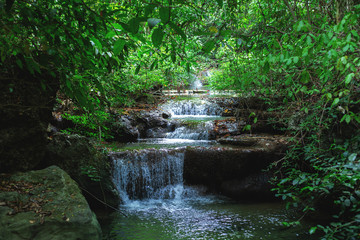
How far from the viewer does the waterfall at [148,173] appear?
6.55 m

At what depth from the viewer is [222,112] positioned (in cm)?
1243

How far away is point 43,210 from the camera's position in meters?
3.42

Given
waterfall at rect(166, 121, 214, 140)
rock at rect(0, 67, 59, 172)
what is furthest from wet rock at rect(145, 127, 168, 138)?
rock at rect(0, 67, 59, 172)

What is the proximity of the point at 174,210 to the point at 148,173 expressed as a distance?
1.40 meters

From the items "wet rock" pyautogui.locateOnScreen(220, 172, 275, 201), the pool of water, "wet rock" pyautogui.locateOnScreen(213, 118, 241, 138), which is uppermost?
"wet rock" pyautogui.locateOnScreen(213, 118, 241, 138)

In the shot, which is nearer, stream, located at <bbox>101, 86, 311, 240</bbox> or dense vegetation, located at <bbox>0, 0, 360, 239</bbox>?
dense vegetation, located at <bbox>0, 0, 360, 239</bbox>

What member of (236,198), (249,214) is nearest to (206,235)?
(249,214)

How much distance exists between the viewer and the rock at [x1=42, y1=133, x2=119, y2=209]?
5.39m

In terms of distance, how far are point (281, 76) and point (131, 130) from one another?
5.95 m

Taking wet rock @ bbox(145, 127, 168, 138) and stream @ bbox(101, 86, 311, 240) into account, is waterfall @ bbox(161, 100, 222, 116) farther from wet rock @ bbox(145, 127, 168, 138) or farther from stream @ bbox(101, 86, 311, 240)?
stream @ bbox(101, 86, 311, 240)

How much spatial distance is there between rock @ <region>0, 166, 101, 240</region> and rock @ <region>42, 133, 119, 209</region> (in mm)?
1247

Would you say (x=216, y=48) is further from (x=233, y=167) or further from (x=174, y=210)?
(x=233, y=167)

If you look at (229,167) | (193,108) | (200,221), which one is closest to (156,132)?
(193,108)

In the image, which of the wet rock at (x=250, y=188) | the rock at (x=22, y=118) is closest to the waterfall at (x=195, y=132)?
the wet rock at (x=250, y=188)
